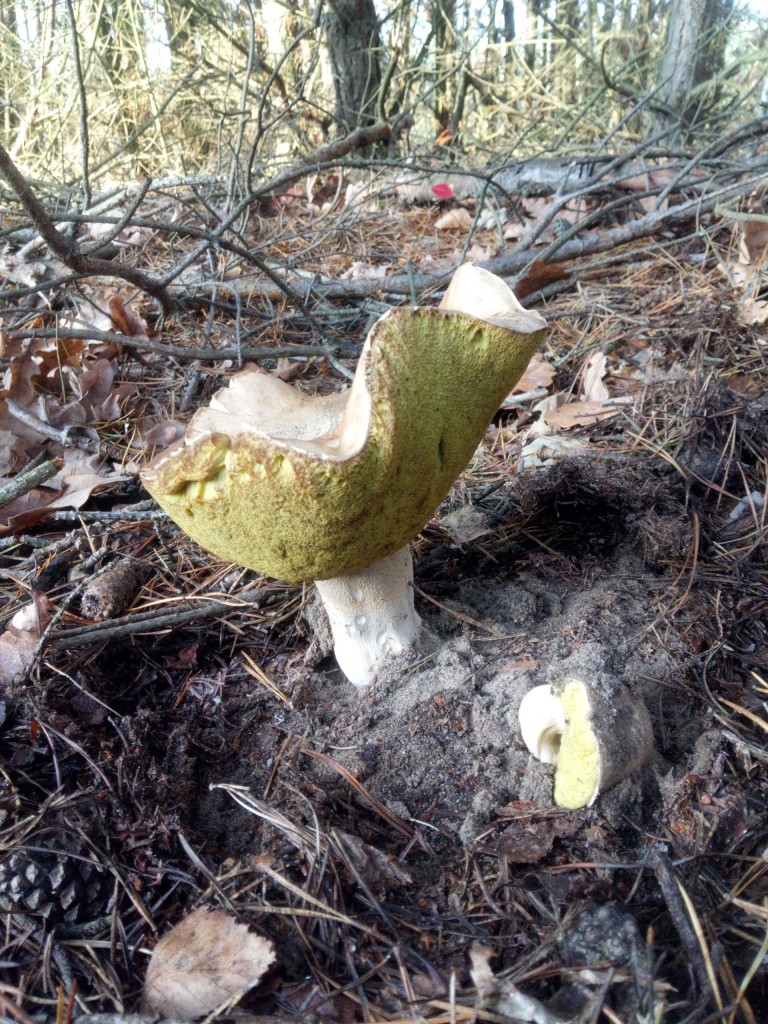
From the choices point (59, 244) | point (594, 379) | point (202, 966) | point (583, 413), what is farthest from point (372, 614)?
point (594, 379)

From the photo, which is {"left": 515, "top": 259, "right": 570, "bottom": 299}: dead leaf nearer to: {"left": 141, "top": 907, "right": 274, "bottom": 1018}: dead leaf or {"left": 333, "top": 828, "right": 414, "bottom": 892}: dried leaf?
{"left": 333, "top": 828, "right": 414, "bottom": 892}: dried leaf

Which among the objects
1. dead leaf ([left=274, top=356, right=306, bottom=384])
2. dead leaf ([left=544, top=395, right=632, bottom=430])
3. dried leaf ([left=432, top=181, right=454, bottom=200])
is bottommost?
dead leaf ([left=544, top=395, right=632, bottom=430])

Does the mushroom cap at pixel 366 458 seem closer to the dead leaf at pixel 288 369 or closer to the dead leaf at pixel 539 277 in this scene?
the dead leaf at pixel 288 369

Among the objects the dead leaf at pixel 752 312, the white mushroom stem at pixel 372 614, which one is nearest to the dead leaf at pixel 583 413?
the dead leaf at pixel 752 312

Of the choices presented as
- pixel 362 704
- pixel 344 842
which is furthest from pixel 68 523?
pixel 344 842

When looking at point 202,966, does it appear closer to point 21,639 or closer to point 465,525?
point 21,639

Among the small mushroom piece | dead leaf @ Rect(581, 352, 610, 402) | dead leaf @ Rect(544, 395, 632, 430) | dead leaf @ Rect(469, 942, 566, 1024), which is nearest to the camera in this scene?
dead leaf @ Rect(469, 942, 566, 1024)

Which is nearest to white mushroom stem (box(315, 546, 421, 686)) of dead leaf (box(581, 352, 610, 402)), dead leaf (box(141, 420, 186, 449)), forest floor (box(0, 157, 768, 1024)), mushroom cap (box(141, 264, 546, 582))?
forest floor (box(0, 157, 768, 1024))
